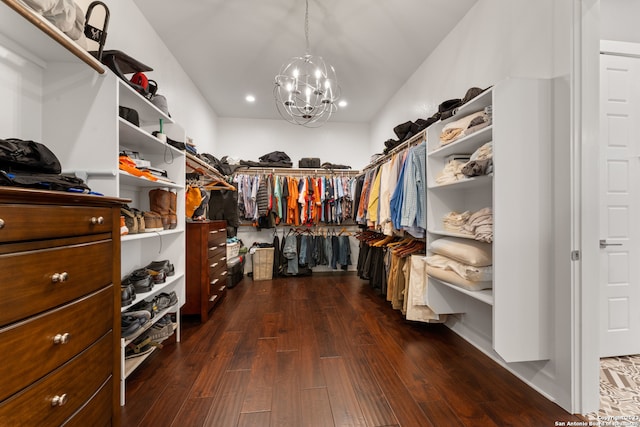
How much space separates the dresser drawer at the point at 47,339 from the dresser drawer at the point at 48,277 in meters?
0.03

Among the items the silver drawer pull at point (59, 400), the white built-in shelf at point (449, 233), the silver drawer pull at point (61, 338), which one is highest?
the white built-in shelf at point (449, 233)

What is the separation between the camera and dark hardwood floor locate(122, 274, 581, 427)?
129cm

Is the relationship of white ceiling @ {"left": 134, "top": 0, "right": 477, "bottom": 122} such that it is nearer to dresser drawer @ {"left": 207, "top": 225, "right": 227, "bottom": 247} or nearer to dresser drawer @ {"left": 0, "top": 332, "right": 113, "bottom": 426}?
dresser drawer @ {"left": 207, "top": 225, "right": 227, "bottom": 247}

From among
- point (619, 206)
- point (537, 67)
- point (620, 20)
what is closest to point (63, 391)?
point (537, 67)

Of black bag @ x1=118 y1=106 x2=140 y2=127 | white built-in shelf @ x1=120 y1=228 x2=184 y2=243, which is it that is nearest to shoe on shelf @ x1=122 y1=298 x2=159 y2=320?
white built-in shelf @ x1=120 y1=228 x2=184 y2=243

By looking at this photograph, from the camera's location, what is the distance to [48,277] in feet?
2.46

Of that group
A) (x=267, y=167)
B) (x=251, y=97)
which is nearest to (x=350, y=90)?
(x=251, y=97)

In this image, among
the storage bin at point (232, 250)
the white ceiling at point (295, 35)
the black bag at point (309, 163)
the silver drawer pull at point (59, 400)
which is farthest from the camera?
the black bag at point (309, 163)

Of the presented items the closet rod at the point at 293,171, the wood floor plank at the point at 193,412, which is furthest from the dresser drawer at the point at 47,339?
the closet rod at the point at 293,171

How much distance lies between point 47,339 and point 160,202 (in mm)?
1321

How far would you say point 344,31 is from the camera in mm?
2424

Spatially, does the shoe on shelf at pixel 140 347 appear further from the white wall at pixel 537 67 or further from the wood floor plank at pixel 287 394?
the white wall at pixel 537 67

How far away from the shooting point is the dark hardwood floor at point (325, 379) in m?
1.29

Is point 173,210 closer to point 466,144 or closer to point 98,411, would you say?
point 98,411
